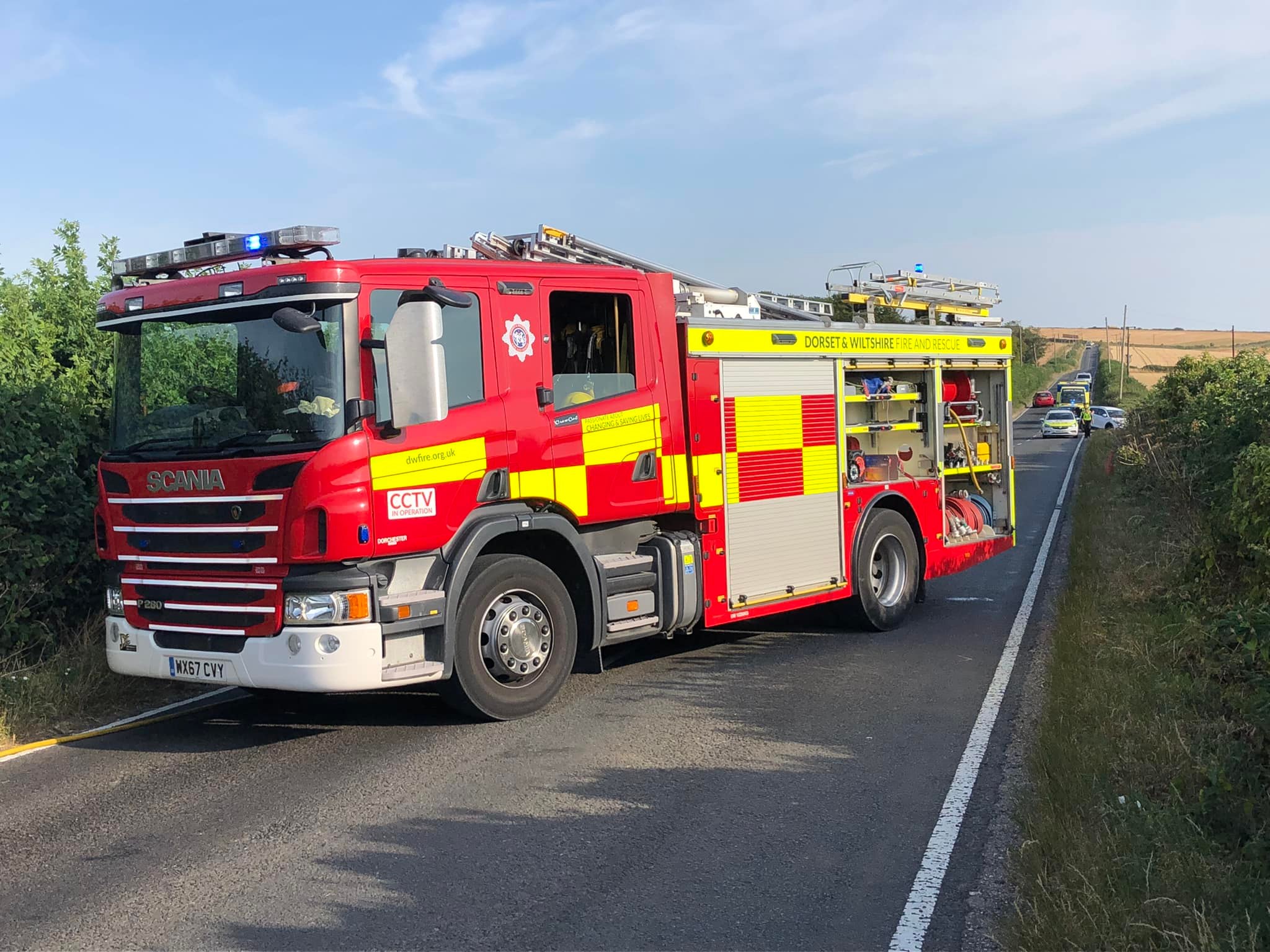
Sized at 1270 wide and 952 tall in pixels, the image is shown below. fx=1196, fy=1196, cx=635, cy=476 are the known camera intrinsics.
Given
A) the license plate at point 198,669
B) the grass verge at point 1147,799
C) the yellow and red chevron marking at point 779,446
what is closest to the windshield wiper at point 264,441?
the license plate at point 198,669

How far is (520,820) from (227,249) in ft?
12.9

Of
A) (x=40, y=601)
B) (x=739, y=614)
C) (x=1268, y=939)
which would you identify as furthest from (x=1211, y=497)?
(x=40, y=601)

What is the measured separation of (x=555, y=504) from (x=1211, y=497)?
7105 mm

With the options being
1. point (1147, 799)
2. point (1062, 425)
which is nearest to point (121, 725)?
point (1147, 799)

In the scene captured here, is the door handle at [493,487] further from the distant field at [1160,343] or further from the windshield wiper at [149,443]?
the distant field at [1160,343]

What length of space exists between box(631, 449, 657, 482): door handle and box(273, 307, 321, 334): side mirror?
8.50ft

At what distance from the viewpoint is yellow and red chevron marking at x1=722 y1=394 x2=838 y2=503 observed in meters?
9.21

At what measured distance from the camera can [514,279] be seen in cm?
761

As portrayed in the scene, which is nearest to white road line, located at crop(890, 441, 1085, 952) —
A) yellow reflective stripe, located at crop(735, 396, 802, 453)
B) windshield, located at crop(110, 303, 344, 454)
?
yellow reflective stripe, located at crop(735, 396, 802, 453)

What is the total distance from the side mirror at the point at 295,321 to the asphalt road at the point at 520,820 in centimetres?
241

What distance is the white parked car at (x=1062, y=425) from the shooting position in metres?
47.5

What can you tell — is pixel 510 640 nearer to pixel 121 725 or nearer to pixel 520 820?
pixel 520 820

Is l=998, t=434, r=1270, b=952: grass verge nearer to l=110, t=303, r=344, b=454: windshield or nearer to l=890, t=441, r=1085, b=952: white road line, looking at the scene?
l=890, t=441, r=1085, b=952: white road line

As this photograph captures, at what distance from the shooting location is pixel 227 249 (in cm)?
725
